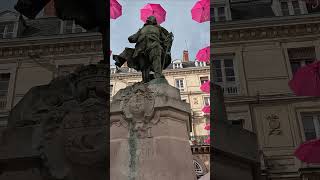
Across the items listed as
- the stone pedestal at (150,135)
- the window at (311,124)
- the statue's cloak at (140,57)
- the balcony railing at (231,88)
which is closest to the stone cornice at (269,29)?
the balcony railing at (231,88)

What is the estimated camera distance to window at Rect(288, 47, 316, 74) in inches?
432

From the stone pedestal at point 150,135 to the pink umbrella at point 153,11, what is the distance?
575 centimetres

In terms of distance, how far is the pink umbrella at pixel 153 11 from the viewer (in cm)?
965

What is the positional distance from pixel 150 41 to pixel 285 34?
7.72 metres

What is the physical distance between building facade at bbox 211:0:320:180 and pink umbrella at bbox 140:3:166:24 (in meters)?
1.68

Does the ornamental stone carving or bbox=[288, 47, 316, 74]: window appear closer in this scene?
the ornamental stone carving

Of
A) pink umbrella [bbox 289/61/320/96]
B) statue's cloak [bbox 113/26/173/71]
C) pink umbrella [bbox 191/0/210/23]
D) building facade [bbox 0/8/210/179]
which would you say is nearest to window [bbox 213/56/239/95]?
pink umbrella [bbox 191/0/210/23]

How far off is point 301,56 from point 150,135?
27.6 ft

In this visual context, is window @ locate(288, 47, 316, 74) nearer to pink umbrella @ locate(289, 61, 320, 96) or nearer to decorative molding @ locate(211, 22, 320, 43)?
decorative molding @ locate(211, 22, 320, 43)

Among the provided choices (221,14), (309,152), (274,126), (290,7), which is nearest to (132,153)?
(309,152)

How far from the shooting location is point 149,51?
4.36 m

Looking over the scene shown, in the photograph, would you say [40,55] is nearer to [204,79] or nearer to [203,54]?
[203,54]

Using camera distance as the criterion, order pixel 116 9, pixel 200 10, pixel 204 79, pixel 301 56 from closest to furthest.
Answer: pixel 116 9
pixel 200 10
pixel 301 56
pixel 204 79

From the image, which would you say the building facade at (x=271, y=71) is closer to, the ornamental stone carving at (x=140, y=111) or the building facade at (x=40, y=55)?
the building facade at (x=40, y=55)
